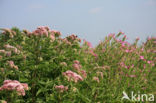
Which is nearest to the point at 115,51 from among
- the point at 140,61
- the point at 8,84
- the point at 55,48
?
the point at 140,61

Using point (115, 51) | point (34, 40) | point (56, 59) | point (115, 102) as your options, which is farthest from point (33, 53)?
point (115, 51)

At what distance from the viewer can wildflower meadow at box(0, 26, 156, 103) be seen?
2939mm

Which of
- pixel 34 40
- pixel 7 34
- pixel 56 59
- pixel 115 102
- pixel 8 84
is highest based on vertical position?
pixel 7 34

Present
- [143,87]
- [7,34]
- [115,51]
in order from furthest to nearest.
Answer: [115,51], [143,87], [7,34]

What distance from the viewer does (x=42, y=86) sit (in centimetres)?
330

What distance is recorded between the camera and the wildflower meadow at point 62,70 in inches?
116

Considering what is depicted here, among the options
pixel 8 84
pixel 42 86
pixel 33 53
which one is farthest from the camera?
pixel 33 53

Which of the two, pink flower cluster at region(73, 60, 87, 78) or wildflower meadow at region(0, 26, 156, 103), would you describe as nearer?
wildflower meadow at region(0, 26, 156, 103)

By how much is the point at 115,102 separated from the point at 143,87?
1.66 meters

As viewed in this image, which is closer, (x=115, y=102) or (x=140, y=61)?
(x=115, y=102)

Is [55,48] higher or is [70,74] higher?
[55,48]

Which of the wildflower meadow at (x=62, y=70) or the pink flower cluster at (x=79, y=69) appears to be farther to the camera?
the pink flower cluster at (x=79, y=69)

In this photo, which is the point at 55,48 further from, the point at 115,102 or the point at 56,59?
the point at 115,102

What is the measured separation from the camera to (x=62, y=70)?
11.7 ft
